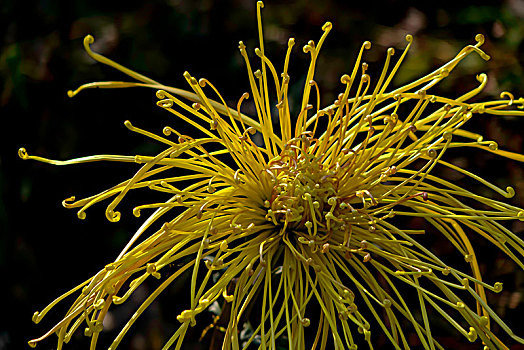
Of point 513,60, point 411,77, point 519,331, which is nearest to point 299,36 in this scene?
point 411,77

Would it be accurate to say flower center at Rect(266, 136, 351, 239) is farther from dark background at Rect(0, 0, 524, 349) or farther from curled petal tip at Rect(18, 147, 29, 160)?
dark background at Rect(0, 0, 524, 349)

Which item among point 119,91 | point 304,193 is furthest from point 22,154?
point 119,91

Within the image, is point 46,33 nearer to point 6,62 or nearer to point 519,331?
point 6,62

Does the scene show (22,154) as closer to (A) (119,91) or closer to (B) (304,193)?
(B) (304,193)

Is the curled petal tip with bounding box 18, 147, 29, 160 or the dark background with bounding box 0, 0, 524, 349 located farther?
the dark background with bounding box 0, 0, 524, 349

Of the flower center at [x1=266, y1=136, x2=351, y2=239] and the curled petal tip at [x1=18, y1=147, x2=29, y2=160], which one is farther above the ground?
the curled petal tip at [x1=18, y1=147, x2=29, y2=160]

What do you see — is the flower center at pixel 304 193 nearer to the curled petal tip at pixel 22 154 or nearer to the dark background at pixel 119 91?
the curled petal tip at pixel 22 154

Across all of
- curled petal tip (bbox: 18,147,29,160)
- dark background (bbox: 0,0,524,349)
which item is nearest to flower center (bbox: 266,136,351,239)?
curled petal tip (bbox: 18,147,29,160)

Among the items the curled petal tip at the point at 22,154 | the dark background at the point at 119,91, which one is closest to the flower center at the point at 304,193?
the curled petal tip at the point at 22,154
